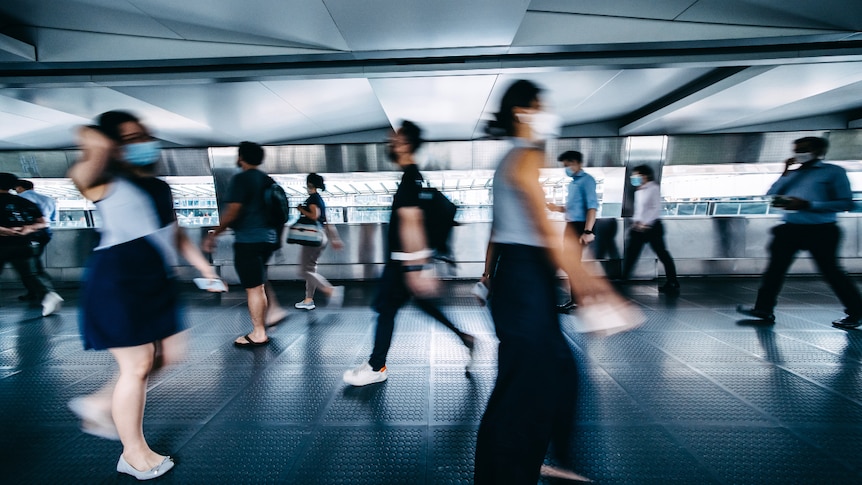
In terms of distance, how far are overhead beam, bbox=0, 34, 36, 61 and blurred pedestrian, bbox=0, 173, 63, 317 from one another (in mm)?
2041

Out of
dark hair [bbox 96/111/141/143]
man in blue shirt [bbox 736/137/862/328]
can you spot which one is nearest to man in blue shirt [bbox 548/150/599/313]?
man in blue shirt [bbox 736/137/862/328]

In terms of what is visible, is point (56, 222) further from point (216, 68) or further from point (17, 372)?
point (216, 68)

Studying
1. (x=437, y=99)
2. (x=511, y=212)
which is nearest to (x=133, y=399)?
(x=511, y=212)

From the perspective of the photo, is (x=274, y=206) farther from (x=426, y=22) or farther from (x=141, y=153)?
(x=426, y=22)

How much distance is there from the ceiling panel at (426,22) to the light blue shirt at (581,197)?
1.92 m

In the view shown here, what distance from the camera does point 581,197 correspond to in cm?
436

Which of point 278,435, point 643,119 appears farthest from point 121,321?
point 643,119

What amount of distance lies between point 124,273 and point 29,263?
5.82 meters

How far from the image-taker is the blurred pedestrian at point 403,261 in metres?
2.08

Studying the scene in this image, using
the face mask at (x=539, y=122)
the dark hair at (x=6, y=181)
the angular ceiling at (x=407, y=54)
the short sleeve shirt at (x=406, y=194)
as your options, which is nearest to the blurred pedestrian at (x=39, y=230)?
the dark hair at (x=6, y=181)

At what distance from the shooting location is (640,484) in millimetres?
1665

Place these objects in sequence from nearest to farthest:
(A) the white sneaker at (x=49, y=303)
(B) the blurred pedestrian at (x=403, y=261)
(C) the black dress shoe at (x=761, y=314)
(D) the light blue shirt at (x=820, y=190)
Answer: (B) the blurred pedestrian at (x=403, y=261)
(D) the light blue shirt at (x=820, y=190)
(C) the black dress shoe at (x=761, y=314)
(A) the white sneaker at (x=49, y=303)

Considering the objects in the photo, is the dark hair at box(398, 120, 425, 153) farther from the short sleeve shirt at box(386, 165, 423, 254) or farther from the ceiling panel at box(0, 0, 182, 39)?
the ceiling panel at box(0, 0, 182, 39)

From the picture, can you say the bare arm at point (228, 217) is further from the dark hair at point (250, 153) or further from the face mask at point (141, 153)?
the face mask at point (141, 153)
